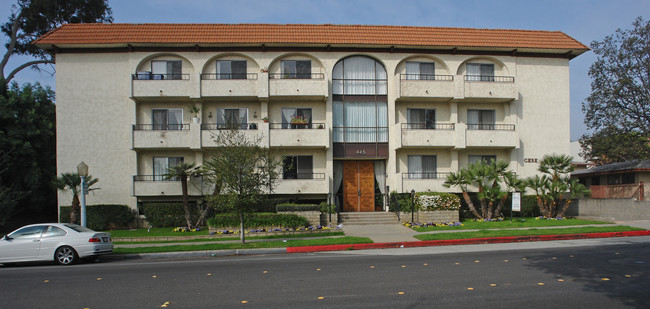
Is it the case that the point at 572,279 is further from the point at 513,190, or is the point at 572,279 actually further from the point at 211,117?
the point at 211,117

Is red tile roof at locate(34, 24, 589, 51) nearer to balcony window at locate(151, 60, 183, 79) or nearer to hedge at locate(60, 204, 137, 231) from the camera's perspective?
balcony window at locate(151, 60, 183, 79)

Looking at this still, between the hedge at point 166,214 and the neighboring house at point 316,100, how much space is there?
1.15 meters

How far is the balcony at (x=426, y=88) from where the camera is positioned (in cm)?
2423

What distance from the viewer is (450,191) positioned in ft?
79.9

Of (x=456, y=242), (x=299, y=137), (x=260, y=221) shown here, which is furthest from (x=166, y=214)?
(x=456, y=242)

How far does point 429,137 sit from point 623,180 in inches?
529

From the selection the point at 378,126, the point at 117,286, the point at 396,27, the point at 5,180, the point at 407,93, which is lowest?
the point at 117,286

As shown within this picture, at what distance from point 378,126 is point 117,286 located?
59.4 ft

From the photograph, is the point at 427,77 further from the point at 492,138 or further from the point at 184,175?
the point at 184,175

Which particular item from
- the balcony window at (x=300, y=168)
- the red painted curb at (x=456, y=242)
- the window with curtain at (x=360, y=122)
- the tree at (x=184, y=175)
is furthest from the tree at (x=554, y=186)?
the tree at (x=184, y=175)

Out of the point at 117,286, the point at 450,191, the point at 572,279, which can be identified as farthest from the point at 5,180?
the point at 572,279

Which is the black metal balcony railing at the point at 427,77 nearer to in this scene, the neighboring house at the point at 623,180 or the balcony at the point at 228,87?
the balcony at the point at 228,87

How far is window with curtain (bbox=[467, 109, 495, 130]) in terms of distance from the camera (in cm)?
2602

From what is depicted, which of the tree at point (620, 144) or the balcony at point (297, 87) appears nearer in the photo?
the balcony at point (297, 87)
